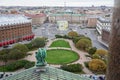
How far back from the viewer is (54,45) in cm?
7400

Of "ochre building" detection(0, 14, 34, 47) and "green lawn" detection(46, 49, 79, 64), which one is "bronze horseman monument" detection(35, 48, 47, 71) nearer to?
"green lawn" detection(46, 49, 79, 64)

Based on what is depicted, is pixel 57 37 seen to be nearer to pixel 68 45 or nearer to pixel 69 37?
pixel 69 37

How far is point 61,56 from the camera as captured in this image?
2384 inches

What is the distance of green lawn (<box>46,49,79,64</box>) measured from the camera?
183ft

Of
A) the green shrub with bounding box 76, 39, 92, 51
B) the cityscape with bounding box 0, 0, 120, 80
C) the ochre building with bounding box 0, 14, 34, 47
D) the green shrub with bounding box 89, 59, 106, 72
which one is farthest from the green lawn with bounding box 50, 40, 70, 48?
the green shrub with bounding box 89, 59, 106, 72

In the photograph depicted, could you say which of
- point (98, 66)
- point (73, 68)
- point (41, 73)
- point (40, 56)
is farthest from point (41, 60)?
point (98, 66)

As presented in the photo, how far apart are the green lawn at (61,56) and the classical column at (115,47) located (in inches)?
1791

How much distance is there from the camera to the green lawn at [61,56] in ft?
183

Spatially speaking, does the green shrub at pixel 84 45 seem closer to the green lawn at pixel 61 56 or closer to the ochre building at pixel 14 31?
the green lawn at pixel 61 56

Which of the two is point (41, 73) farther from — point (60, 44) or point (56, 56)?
point (60, 44)

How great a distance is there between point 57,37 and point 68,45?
15.5 metres

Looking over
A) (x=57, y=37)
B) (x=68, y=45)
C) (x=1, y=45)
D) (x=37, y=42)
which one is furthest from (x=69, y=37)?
(x=1, y=45)

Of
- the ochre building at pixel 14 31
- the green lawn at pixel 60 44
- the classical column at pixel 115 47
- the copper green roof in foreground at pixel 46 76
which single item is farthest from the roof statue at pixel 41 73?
the ochre building at pixel 14 31

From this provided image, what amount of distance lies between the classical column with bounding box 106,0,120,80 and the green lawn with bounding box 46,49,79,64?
45499 mm
